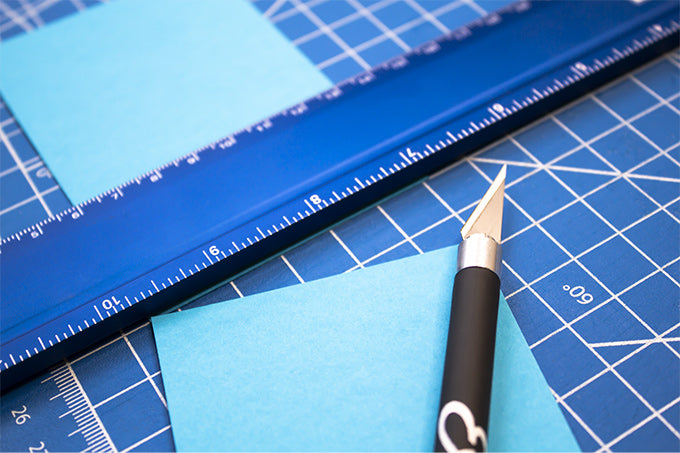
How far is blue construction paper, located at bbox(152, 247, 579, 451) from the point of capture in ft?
4.44

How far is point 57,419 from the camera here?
144 cm

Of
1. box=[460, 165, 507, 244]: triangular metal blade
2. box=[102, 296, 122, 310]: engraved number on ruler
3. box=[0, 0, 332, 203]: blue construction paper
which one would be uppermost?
box=[0, 0, 332, 203]: blue construction paper

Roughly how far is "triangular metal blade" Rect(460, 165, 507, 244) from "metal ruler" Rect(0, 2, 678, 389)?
263 mm

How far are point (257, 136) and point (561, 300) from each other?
84cm

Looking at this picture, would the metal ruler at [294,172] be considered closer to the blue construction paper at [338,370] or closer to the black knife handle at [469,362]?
the blue construction paper at [338,370]

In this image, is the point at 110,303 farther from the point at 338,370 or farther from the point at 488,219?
the point at 488,219

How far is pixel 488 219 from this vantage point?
151 cm

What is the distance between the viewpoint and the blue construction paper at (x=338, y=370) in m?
1.35

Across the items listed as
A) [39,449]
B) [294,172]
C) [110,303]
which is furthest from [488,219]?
[39,449]

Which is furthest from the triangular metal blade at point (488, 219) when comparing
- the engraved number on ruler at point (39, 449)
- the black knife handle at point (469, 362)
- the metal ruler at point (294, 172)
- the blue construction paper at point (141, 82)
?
the engraved number on ruler at point (39, 449)

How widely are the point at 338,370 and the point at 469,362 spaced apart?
27cm

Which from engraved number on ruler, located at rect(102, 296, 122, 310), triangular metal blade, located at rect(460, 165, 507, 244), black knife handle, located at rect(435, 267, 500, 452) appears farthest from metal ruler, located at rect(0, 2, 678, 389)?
black knife handle, located at rect(435, 267, 500, 452)

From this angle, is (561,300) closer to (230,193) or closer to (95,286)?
(230,193)

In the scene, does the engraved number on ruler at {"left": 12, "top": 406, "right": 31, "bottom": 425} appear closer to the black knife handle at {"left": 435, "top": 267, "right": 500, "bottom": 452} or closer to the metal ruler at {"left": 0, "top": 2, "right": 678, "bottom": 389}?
the metal ruler at {"left": 0, "top": 2, "right": 678, "bottom": 389}
